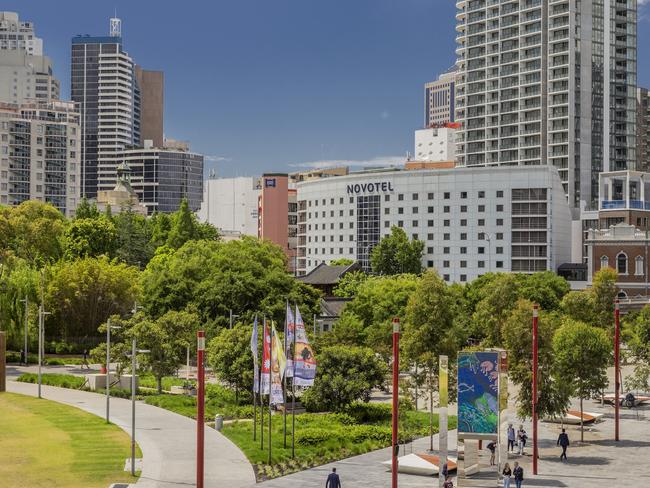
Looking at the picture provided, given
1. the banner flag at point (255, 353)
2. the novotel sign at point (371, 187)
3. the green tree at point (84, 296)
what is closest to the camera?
the banner flag at point (255, 353)

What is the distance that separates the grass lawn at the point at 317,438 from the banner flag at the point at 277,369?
3007 millimetres

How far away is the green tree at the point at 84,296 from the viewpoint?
102812 mm

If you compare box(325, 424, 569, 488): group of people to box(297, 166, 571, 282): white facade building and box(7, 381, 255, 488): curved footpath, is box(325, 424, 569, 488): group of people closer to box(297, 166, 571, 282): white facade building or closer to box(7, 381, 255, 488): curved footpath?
box(7, 381, 255, 488): curved footpath

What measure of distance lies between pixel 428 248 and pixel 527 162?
102 ft

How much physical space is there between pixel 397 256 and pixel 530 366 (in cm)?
10642

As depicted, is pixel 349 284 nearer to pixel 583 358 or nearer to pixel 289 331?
pixel 583 358

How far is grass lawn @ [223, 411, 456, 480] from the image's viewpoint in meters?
51.5

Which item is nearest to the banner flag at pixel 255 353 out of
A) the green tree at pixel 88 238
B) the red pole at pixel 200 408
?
the red pole at pixel 200 408

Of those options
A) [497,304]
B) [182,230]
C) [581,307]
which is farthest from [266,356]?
[182,230]

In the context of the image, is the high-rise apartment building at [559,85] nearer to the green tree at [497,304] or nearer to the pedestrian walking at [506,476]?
A: the green tree at [497,304]

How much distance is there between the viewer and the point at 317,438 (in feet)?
183

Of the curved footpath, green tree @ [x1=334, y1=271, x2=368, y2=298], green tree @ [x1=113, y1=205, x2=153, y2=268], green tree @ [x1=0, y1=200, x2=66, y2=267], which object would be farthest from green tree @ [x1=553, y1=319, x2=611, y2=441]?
green tree @ [x1=113, y1=205, x2=153, y2=268]

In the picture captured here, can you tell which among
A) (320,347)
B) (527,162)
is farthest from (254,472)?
(527,162)

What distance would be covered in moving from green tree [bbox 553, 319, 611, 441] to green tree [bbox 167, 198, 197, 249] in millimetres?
113225
